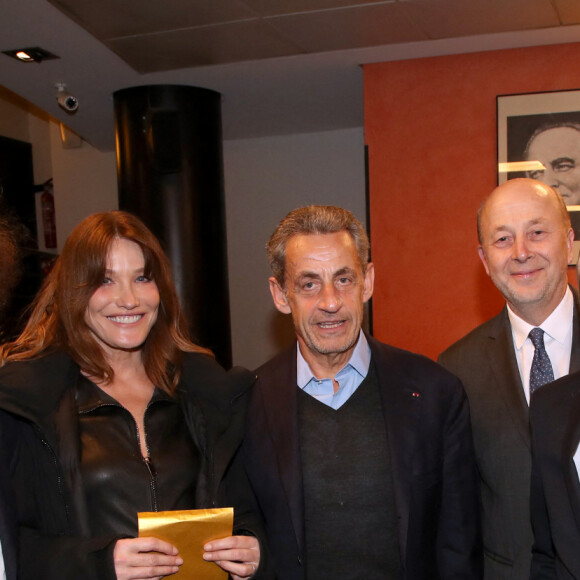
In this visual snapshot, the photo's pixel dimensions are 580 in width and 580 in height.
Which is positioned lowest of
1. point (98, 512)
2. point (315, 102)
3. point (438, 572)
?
point (438, 572)

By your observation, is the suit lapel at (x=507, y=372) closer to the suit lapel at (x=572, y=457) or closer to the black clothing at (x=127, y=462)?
the suit lapel at (x=572, y=457)

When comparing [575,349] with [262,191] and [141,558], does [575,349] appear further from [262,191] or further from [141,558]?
[262,191]

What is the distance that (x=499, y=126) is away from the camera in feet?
15.5

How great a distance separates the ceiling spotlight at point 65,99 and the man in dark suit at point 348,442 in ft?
12.4

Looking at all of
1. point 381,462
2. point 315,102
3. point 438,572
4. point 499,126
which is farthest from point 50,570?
point 315,102

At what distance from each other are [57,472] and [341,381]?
0.86 meters

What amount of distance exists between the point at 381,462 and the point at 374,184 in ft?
10.7

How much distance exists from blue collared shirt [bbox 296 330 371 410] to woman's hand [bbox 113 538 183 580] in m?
0.65

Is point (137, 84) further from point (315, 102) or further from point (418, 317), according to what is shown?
point (418, 317)

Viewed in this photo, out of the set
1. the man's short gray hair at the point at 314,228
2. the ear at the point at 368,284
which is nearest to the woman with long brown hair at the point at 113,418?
Answer: the man's short gray hair at the point at 314,228

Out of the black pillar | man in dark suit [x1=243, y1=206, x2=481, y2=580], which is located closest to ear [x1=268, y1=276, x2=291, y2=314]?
man in dark suit [x1=243, y1=206, x2=481, y2=580]

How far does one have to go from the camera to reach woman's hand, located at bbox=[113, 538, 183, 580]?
5.93 ft

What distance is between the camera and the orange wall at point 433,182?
4.80m

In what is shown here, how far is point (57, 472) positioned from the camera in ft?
6.31
